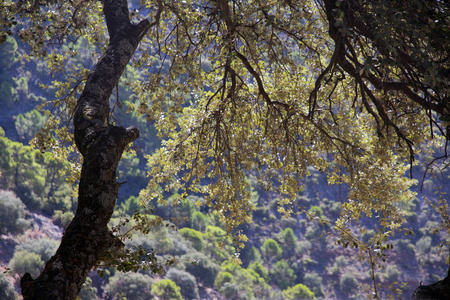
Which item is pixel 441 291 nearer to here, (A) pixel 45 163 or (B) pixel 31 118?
(A) pixel 45 163

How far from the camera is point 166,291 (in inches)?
1136

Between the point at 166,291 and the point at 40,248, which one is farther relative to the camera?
the point at 166,291

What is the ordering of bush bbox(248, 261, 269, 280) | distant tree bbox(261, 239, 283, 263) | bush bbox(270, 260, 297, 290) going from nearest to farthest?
bush bbox(248, 261, 269, 280), bush bbox(270, 260, 297, 290), distant tree bbox(261, 239, 283, 263)

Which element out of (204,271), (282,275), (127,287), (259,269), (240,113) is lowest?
(240,113)

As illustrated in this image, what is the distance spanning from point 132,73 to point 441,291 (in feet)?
202

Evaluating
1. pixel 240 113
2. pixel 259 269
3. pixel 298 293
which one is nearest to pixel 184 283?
pixel 298 293

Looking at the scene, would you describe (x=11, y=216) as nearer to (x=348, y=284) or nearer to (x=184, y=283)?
(x=184, y=283)

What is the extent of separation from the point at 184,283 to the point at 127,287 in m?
5.78

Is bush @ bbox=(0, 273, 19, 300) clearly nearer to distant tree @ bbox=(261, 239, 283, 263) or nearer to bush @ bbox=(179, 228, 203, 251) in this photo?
bush @ bbox=(179, 228, 203, 251)

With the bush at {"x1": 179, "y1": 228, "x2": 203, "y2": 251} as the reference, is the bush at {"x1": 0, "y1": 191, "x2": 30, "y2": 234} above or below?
below

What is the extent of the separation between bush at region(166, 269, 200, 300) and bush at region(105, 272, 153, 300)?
361cm

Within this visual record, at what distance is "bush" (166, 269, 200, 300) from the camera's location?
Answer: 31.6 metres

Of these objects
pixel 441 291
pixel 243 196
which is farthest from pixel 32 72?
pixel 441 291

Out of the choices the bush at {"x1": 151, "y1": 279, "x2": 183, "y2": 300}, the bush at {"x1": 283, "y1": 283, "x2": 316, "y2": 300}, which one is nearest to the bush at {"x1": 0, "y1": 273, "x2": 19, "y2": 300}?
the bush at {"x1": 151, "y1": 279, "x2": 183, "y2": 300}
